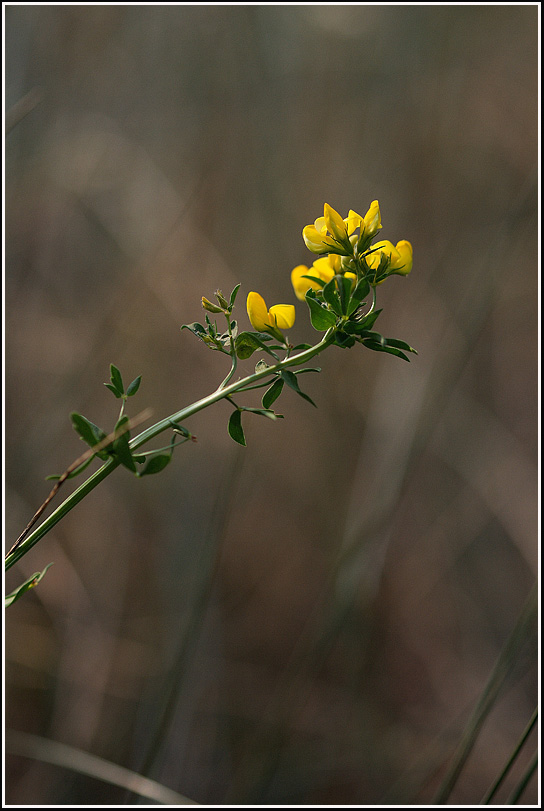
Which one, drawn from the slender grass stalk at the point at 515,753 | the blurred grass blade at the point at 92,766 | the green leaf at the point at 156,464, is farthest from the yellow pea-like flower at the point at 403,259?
the blurred grass blade at the point at 92,766

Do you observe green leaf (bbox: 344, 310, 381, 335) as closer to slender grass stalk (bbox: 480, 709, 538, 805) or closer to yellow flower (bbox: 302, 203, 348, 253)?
yellow flower (bbox: 302, 203, 348, 253)

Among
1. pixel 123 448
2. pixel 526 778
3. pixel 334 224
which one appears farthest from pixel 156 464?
pixel 526 778

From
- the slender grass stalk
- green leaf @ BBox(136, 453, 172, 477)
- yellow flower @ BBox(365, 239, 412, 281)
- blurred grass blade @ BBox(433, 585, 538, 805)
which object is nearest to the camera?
green leaf @ BBox(136, 453, 172, 477)

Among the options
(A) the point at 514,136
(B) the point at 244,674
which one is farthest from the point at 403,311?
(B) the point at 244,674

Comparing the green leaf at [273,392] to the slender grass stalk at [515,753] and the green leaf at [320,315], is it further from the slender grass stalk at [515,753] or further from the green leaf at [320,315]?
the slender grass stalk at [515,753]

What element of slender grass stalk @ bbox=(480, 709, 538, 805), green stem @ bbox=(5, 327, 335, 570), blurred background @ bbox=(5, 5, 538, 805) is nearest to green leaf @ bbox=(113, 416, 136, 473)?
green stem @ bbox=(5, 327, 335, 570)
